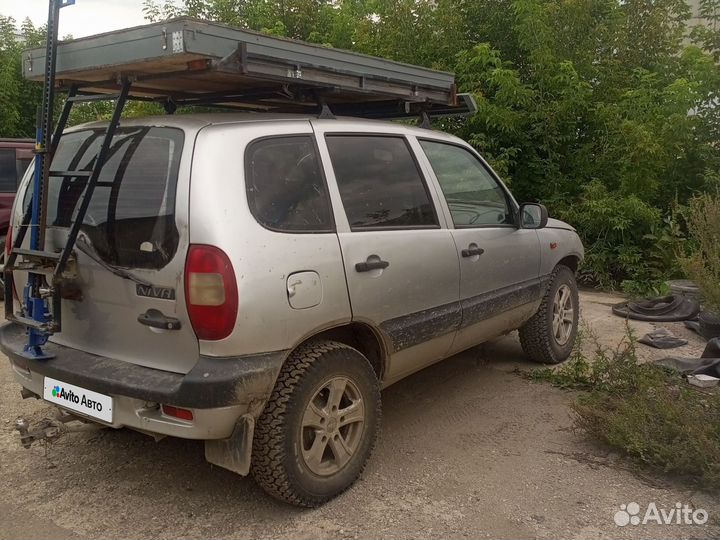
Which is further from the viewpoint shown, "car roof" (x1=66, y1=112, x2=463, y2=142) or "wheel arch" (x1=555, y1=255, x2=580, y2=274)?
"wheel arch" (x1=555, y1=255, x2=580, y2=274)

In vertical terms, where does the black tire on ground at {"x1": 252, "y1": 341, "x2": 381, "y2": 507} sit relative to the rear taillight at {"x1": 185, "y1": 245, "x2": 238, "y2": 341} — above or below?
below

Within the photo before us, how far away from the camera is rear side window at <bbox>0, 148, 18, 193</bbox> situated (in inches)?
303

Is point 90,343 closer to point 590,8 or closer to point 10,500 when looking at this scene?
point 10,500

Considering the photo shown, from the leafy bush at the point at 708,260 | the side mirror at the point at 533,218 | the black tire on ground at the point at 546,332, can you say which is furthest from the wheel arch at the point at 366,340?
the leafy bush at the point at 708,260

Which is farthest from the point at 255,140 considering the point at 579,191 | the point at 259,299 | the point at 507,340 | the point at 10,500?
the point at 579,191

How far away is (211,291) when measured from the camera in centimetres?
254

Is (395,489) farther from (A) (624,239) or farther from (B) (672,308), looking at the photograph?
(A) (624,239)

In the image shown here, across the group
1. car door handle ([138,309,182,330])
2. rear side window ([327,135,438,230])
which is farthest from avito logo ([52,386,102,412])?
rear side window ([327,135,438,230])

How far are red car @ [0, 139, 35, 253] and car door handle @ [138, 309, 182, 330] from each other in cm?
594

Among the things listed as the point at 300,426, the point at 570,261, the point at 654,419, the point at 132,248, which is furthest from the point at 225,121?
the point at 570,261

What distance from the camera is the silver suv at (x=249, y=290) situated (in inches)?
102

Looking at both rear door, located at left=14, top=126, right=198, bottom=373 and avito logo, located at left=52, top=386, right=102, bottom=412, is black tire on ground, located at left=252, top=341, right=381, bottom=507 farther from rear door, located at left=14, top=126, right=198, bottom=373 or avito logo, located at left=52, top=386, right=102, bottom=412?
avito logo, located at left=52, top=386, right=102, bottom=412

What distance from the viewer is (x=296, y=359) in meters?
2.85

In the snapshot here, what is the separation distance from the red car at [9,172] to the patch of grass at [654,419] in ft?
22.2
